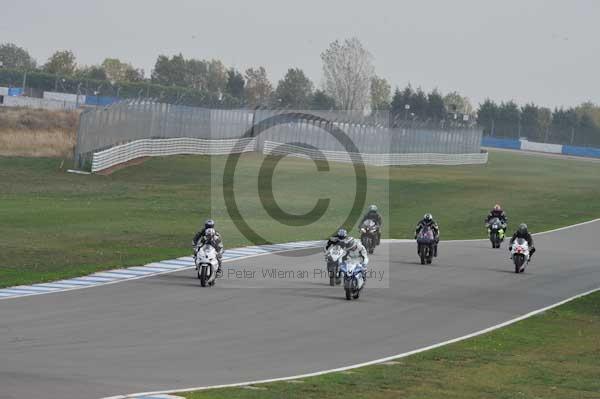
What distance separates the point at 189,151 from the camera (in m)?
82.1

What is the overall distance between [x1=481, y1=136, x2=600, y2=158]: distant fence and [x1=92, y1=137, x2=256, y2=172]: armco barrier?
2927 inches

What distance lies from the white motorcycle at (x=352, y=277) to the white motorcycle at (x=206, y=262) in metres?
3.38

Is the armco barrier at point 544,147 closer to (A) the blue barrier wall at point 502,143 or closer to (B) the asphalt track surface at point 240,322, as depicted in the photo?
(A) the blue barrier wall at point 502,143

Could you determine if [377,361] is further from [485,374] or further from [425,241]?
[425,241]

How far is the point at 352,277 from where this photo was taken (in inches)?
1078

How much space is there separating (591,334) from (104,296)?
11468 mm

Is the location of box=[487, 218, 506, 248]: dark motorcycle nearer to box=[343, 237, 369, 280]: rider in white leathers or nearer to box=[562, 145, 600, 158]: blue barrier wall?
box=[343, 237, 369, 280]: rider in white leathers

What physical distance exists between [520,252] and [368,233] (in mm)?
5440

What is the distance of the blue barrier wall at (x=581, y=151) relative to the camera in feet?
511

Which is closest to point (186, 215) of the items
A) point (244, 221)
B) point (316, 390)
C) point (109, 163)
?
point (244, 221)

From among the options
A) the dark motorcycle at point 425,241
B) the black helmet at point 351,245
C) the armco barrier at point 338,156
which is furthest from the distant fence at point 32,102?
the black helmet at point 351,245

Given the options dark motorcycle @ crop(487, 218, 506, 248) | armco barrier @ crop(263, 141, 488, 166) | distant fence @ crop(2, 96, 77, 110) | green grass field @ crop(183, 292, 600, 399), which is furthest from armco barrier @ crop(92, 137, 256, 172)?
green grass field @ crop(183, 292, 600, 399)

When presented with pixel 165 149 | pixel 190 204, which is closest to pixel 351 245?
pixel 190 204

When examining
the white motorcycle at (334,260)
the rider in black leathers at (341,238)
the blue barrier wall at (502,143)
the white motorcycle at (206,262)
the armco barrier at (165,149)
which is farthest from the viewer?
the blue barrier wall at (502,143)
